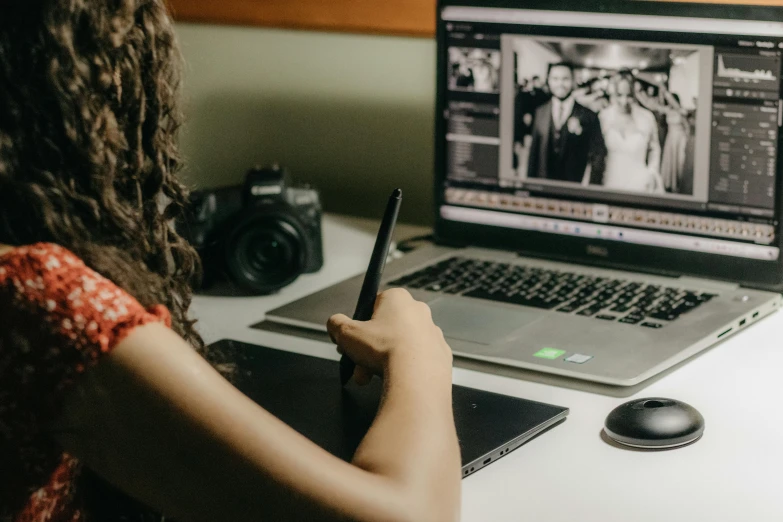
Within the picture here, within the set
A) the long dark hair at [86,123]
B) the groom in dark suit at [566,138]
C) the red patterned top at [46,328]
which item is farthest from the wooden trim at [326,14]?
the red patterned top at [46,328]

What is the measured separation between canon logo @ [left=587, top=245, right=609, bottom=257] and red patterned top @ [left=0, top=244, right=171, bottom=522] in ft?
2.49

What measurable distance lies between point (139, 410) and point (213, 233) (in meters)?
0.74

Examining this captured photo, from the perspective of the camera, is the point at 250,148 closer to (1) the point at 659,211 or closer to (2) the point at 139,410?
(1) the point at 659,211

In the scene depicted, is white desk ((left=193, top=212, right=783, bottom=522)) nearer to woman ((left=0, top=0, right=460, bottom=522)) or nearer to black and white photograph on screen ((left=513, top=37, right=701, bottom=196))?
woman ((left=0, top=0, right=460, bottom=522))

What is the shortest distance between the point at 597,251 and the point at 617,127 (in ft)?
0.53

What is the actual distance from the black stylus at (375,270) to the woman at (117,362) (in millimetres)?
111

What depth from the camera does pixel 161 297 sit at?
2.77ft

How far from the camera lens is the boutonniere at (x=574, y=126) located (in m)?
1.29

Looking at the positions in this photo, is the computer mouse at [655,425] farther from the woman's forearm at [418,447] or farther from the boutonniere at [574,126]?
the boutonniere at [574,126]

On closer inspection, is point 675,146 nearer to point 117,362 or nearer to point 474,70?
point 474,70

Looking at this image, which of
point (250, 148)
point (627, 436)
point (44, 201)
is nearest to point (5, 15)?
point (44, 201)

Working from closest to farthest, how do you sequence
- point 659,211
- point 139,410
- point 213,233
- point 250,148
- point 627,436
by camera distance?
point 139,410 → point 627,436 → point 659,211 → point 213,233 → point 250,148

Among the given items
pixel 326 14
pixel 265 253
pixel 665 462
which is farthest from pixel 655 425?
pixel 326 14

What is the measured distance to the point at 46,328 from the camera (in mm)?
640
